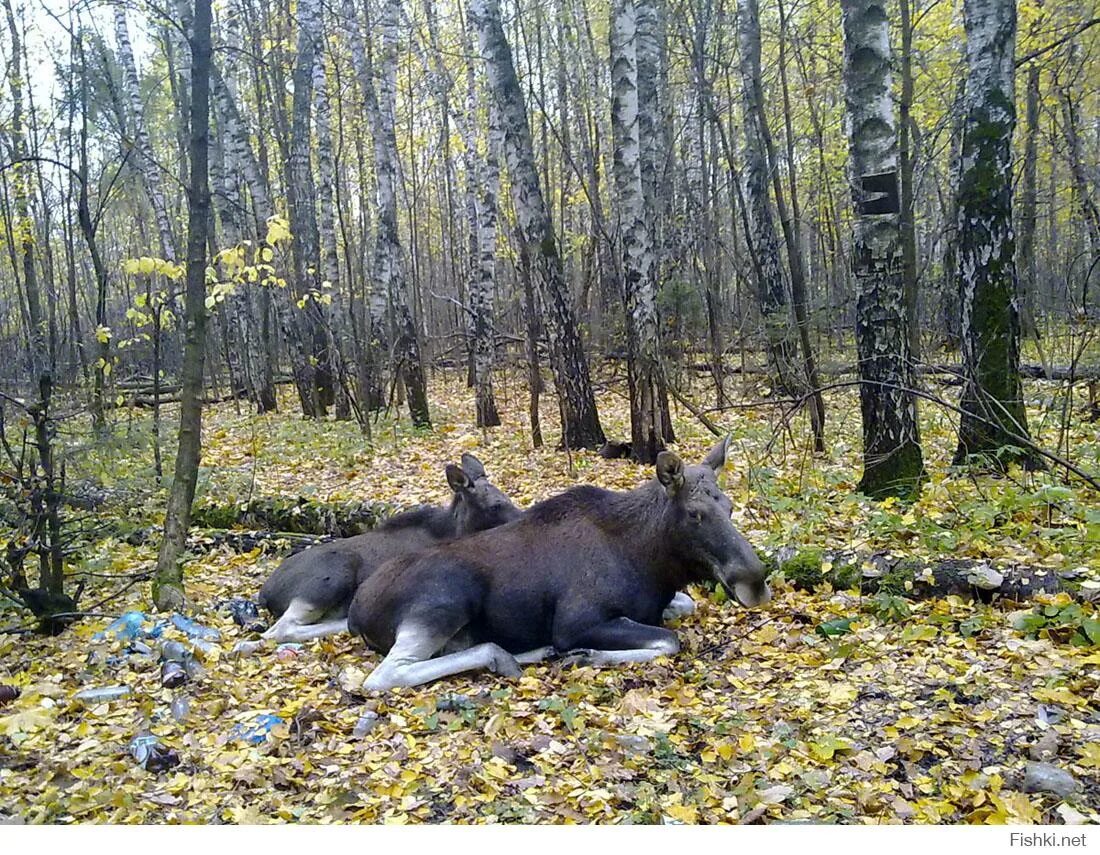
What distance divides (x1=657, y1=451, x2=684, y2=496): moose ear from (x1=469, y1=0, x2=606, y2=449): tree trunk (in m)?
5.91

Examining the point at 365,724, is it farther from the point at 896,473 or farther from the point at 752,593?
the point at 896,473

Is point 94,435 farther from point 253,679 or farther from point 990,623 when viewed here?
point 990,623

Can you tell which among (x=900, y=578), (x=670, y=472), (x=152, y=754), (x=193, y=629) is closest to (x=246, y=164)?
(x=193, y=629)

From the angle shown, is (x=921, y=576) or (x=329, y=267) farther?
(x=329, y=267)

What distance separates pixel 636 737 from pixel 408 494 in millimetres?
6854

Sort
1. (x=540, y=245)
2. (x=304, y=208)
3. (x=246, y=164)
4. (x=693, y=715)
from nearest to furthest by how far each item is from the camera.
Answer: (x=693, y=715)
(x=540, y=245)
(x=246, y=164)
(x=304, y=208)

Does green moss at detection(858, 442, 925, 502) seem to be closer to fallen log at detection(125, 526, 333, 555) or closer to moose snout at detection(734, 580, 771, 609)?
moose snout at detection(734, 580, 771, 609)

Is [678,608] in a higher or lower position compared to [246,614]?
lower

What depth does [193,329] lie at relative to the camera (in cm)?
734

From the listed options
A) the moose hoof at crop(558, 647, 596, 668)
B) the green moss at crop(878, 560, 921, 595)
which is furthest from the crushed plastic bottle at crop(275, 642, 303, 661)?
the green moss at crop(878, 560, 921, 595)

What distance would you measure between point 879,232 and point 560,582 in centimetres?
463

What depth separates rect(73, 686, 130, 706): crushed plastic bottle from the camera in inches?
217

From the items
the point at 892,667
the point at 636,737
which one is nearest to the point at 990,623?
the point at 892,667

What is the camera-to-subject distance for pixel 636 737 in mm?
4613
